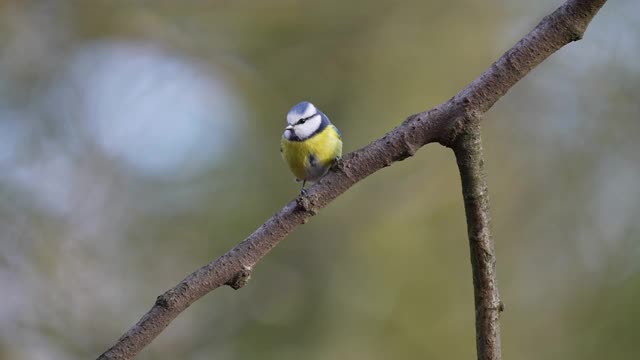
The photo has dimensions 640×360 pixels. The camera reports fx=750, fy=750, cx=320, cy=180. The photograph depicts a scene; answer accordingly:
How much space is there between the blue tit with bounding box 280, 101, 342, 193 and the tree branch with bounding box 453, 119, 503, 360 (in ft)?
2.28

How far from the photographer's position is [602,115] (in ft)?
10.0

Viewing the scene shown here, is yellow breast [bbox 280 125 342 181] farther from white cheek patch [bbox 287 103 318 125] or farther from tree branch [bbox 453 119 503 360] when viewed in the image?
tree branch [bbox 453 119 503 360]

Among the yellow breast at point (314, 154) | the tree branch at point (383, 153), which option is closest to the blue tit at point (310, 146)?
the yellow breast at point (314, 154)

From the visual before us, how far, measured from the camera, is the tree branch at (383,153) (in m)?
0.83

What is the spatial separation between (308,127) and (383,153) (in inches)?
31.6

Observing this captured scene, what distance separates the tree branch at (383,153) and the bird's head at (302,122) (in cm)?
75

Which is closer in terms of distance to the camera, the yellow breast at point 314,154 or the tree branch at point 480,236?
the tree branch at point 480,236

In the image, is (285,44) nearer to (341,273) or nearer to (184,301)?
(341,273)

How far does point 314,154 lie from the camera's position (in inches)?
61.3

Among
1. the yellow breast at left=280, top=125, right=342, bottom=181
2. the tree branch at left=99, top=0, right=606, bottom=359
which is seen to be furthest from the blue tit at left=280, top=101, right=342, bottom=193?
the tree branch at left=99, top=0, right=606, bottom=359

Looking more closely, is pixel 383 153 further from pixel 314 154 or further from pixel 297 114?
pixel 297 114

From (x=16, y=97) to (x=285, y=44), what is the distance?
3.92ft

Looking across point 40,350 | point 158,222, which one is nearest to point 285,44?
point 158,222

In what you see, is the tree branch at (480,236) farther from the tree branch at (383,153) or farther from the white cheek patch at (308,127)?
the white cheek patch at (308,127)
